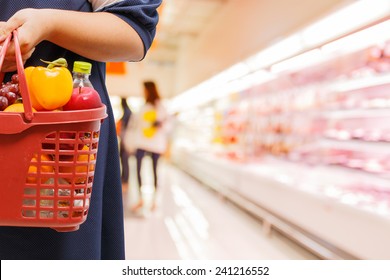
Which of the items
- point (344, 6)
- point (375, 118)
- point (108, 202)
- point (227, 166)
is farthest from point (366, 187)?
point (108, 202)

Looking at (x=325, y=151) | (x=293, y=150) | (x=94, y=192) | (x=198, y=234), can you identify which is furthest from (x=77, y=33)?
(x=293, y=150)

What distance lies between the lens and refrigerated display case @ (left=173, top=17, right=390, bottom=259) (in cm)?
335

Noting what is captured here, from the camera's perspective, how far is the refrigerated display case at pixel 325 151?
3.35 metres

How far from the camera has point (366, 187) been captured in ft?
13.4

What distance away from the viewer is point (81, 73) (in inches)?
30.2

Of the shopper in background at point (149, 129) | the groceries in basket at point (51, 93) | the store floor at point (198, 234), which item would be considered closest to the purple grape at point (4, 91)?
the groceries in basket at point (51, 93)

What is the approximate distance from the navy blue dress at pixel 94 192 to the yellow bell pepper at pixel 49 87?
218 millimetres

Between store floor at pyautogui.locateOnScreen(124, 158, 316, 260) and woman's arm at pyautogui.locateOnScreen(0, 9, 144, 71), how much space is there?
9.71ft

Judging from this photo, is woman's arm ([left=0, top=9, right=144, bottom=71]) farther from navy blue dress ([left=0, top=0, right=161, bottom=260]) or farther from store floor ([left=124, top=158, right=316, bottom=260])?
store floor ([left=124, top=158, right=316, bottom=260])

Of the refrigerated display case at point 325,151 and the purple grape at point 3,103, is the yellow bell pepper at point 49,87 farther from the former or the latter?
the refrigerated display case at point 325,151

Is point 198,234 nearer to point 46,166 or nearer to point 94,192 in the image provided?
point 94,192

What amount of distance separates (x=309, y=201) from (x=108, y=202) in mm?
3214

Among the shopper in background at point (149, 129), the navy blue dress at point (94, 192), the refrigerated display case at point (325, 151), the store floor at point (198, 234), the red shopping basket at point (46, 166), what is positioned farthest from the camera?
the shopper in background at point (149, 129)

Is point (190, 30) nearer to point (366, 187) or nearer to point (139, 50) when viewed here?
Answer: point (366, 187)
